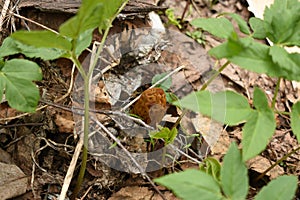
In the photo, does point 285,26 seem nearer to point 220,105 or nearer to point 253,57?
point 253,57

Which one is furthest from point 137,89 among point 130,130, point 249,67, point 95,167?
point 249,67

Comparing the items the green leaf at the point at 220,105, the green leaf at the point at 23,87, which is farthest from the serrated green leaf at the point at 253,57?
the green leaf at the point at 23,87

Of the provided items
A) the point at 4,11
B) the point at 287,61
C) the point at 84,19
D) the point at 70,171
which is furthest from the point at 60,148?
the point at 287,61

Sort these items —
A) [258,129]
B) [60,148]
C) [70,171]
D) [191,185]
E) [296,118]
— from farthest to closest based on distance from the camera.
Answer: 1. [60,148]
2. [70,171]
3. [296,118]
4. [258,129]
5. [191,185]

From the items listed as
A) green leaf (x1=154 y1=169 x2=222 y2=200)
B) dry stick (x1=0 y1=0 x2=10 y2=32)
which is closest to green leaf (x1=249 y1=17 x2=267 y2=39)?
green leaf (x1=154 y1=169 x2=222 y2=200)

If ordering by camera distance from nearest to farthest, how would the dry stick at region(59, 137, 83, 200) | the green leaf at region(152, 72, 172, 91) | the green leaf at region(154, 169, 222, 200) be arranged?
the green leaf at region(154, 169, 222, 200)
the dry stick at region(59, 137, 83, 200)
the green leaf at region(152, 72, 172, 91)

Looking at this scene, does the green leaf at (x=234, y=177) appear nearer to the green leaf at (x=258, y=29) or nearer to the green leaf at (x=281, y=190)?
the green leaf at (x=281, y=190)

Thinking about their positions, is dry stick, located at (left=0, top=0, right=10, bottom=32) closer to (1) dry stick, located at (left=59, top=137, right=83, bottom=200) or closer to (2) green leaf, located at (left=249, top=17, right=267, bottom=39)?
(1) dry stick, located at (left=59, top=137, right=83, bottom=200)
